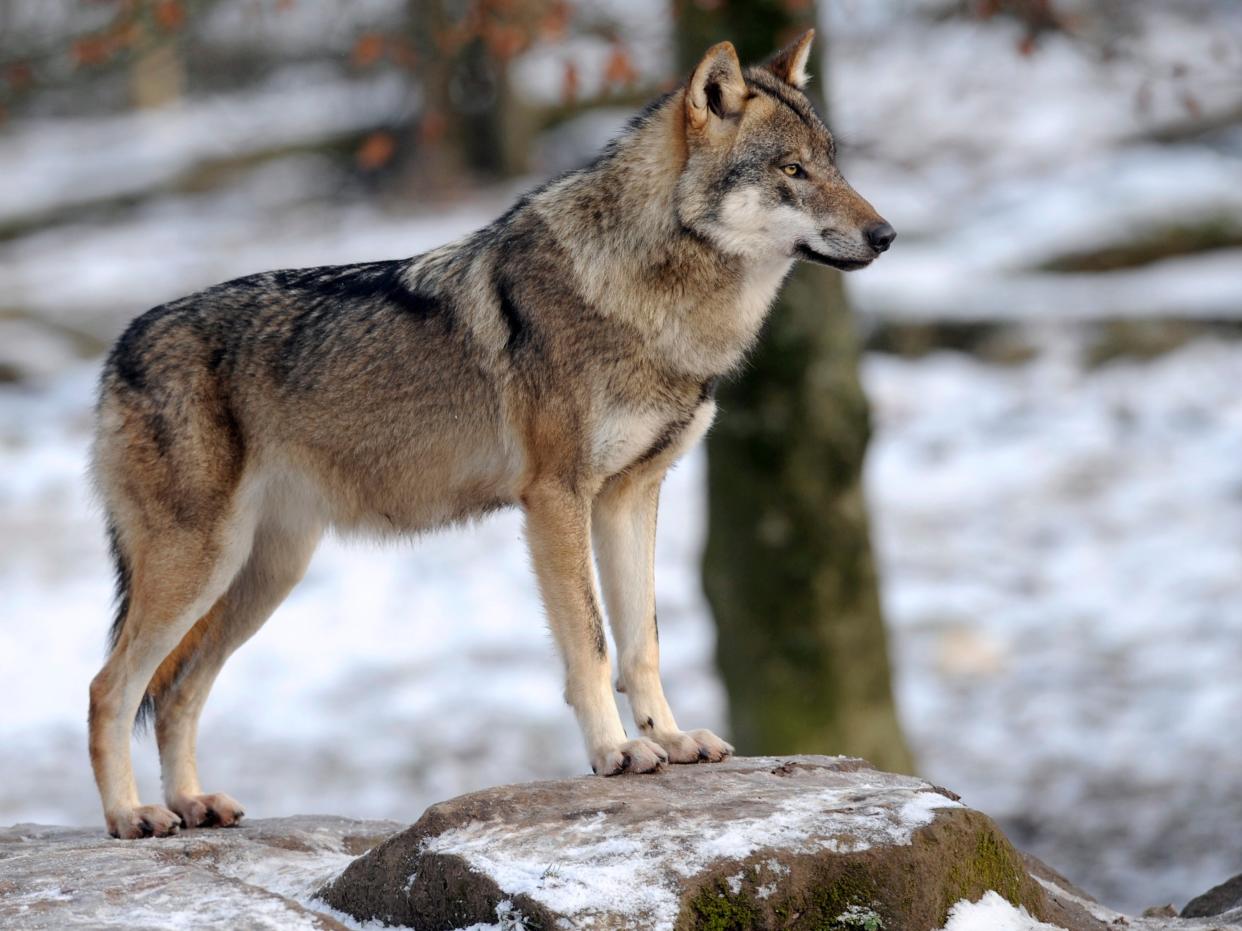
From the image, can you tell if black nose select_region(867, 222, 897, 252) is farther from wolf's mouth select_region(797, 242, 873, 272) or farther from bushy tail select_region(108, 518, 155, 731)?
bushy tail select_region(108, 518, 155, 731)

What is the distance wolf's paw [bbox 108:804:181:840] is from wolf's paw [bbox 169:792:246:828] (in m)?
0.12

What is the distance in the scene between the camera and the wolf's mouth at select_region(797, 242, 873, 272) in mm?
4415

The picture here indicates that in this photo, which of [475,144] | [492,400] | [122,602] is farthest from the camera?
[475,144]

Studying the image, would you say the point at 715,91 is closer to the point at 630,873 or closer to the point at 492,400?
the point at 492,400

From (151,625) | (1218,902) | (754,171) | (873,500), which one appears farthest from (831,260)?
(873,500)

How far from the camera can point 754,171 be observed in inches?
179

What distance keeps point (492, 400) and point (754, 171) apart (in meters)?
1.08

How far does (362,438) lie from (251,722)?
523cm

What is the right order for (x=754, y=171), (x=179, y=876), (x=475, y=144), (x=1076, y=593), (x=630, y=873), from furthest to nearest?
(x=475, y=144) → (x=1076, y=593) → (x=754, y=171) → (x=179, y=876) → (x=630, y=873)

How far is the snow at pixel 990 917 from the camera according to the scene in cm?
349

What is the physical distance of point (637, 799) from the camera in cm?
384

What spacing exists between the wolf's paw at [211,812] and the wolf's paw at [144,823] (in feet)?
0.40

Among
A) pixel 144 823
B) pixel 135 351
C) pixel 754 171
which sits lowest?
pixel 144 823

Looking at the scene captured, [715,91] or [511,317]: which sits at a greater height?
[715,91]
